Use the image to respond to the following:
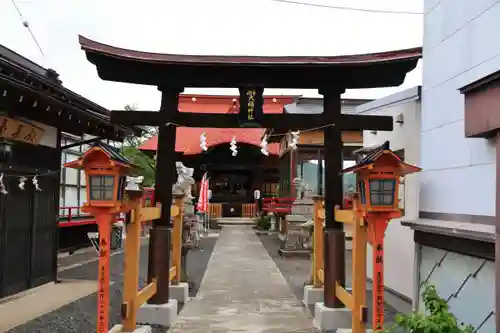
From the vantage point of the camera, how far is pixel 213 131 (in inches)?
1385

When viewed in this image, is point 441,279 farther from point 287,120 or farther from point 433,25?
point 287,120

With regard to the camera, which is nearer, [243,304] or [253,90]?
[253,90]

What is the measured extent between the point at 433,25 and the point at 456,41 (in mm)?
714

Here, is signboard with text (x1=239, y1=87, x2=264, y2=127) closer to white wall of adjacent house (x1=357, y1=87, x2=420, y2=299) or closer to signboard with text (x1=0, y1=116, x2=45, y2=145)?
white wall of adjacent house (x1=357, y1=87, x2=420, y2=299)

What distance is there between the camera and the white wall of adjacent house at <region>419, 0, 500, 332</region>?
14.2 feet

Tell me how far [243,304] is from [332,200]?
2838mm

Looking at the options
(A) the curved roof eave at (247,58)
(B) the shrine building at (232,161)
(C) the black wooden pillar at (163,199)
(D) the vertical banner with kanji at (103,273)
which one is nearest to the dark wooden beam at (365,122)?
(A) the curved roof eave at (247,58)

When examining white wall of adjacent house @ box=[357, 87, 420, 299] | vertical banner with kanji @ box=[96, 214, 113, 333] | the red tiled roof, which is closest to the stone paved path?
white wall of adjacent house @ box=[357, 87, 420, 299]

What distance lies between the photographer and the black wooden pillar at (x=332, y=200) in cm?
749

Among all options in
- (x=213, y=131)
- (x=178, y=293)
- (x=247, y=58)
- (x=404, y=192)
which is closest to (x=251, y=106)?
(x=247, y=58)

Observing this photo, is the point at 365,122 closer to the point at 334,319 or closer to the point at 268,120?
the point at 268,120

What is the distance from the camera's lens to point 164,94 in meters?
7.98

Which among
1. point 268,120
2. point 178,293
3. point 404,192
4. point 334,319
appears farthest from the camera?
point 178,293

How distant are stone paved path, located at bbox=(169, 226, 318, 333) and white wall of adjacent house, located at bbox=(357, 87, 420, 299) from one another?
70.3 inches
